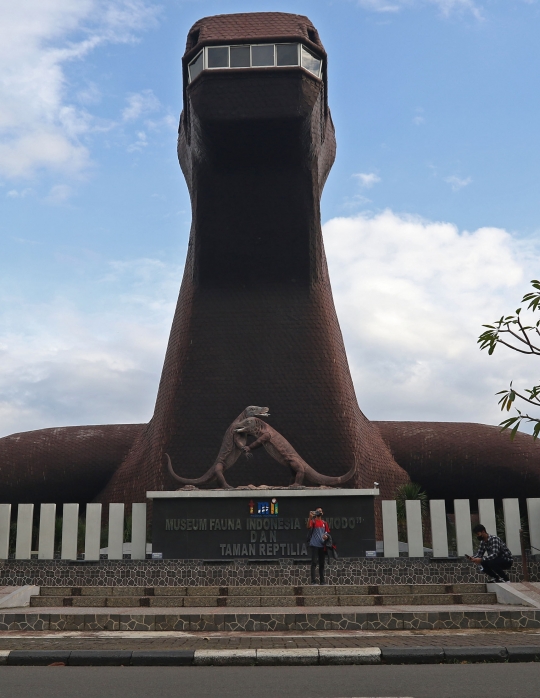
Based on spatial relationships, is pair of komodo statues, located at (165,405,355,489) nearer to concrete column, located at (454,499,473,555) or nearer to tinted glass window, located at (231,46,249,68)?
concrete column, located at (454,499,473,555)

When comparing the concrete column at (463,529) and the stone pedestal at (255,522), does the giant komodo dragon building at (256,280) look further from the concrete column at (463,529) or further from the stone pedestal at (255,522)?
the concrete column at (463,529)

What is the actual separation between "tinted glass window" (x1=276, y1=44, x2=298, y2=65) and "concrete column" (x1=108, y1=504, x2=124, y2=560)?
13153 millimetres

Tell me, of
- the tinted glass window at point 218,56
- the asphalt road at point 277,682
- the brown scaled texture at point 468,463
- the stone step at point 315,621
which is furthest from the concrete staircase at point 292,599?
the tinted glass window at point 218,56

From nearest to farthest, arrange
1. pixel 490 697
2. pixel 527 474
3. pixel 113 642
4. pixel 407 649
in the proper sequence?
pixel 490 697 → pixel 407 649 → pixel 113 642 → pixel 527 474

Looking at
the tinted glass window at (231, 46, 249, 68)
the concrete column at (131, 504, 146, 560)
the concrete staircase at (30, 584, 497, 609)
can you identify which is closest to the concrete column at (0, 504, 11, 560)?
the concrete column at (131, 504, 146, 560)

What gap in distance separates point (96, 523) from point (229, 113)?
1191 centimetres

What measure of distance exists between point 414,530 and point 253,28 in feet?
48.3

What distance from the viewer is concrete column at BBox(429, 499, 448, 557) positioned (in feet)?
53.0

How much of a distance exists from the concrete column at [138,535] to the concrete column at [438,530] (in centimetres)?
647

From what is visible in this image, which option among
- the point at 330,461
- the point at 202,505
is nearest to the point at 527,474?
the point at 330,461

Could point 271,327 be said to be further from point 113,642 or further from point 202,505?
point 113,642

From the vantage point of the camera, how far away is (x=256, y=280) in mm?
23375

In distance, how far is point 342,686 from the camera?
227 inches

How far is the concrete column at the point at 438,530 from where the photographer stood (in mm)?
16141
